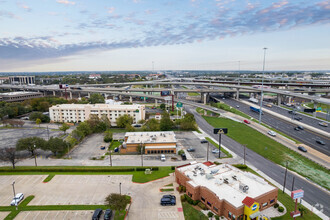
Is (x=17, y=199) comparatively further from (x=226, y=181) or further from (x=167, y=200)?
(x=226, y=181)

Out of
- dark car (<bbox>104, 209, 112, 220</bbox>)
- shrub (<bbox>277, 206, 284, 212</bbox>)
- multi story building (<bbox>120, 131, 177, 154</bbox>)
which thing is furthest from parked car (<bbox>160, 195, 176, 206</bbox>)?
multi story building (<bbox>120, 131, 177, 154</bbox>)

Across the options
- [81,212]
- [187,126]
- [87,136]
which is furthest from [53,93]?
[81,212]

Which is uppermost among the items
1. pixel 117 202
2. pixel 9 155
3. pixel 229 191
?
pixel 9 155

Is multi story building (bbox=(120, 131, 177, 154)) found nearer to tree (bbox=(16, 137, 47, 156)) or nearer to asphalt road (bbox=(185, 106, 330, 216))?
asphalt road (bbox=(185, 106, 330, 216))

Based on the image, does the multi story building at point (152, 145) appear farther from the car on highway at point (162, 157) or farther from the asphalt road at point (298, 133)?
the asphalt road at point (298, 133)

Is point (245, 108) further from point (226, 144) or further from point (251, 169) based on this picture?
point (251, 169)

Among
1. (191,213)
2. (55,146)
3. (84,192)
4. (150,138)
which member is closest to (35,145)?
(55,146)
